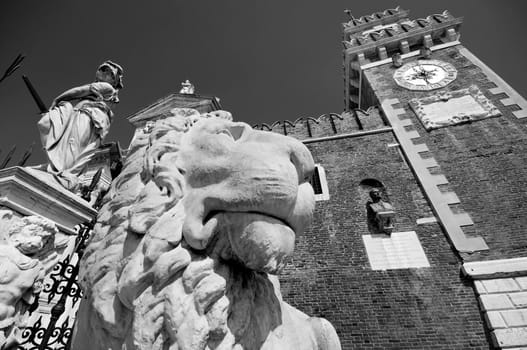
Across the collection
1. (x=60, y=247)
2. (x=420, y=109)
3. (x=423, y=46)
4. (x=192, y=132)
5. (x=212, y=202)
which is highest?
(x=192, y=132)

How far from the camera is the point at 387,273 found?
6168 millimetres

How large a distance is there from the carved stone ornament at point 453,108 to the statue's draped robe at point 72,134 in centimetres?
972

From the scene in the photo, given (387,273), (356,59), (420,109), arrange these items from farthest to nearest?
(356,59) → (420,109) → (387,273)

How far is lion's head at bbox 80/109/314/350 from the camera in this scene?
93cm

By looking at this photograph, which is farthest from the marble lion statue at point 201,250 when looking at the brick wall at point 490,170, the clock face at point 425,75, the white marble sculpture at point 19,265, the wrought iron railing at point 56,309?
the clock face at point 425,75

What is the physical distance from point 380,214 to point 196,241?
675cm

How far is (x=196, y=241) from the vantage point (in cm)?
102

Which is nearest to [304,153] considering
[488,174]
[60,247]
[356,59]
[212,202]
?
[212,202]

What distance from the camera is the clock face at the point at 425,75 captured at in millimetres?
10784

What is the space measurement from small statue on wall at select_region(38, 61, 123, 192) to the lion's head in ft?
5.07

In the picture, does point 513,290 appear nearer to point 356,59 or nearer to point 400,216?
point 400,216

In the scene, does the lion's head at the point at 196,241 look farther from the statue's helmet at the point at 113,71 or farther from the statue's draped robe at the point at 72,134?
the statue's helmet at the point at 113,71

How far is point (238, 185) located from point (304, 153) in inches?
13.5

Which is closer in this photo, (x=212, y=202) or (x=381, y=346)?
(x=212, y=202)
